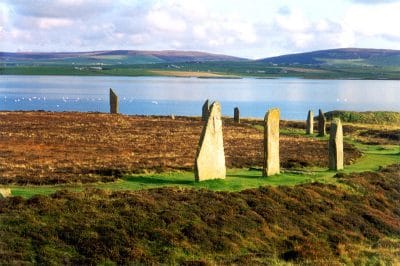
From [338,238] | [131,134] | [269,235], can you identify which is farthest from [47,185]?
[131,134]

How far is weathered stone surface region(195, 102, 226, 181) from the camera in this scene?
24469 mm

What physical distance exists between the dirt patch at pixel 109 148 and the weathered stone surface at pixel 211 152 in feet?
10.0

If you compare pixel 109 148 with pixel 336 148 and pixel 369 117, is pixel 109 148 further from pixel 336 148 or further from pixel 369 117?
pixel 369 117

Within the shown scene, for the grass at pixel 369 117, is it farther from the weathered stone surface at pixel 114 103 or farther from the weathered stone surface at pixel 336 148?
the weathered stone surface at pixel 336 148

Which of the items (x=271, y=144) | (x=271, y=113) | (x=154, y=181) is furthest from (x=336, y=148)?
(x=154, y=181)

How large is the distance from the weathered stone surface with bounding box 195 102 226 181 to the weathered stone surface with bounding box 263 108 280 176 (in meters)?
2.34

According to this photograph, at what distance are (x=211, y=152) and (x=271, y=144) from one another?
3.38 meters

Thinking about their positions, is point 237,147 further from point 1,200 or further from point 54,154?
point 1,200

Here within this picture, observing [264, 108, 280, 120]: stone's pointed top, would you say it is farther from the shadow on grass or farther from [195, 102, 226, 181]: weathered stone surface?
the shadow on grass

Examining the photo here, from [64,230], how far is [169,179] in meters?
7.66

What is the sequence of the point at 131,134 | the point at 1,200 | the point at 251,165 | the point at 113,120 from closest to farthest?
1. the point at 1,200
2. the point at 251,165
3. the point at 131,134
4. the point at 113,120

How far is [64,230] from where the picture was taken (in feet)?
59.1

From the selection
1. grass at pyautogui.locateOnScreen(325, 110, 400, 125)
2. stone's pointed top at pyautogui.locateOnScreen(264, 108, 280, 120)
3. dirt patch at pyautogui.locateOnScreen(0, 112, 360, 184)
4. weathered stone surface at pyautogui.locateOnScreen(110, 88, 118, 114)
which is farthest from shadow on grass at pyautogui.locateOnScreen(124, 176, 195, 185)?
grass at pyautogui.locateOnScreen(325, 110, 400, 125)

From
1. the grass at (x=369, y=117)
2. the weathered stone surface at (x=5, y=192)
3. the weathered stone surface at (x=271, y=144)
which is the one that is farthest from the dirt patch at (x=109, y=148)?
the grass at (x=369, y=117)
